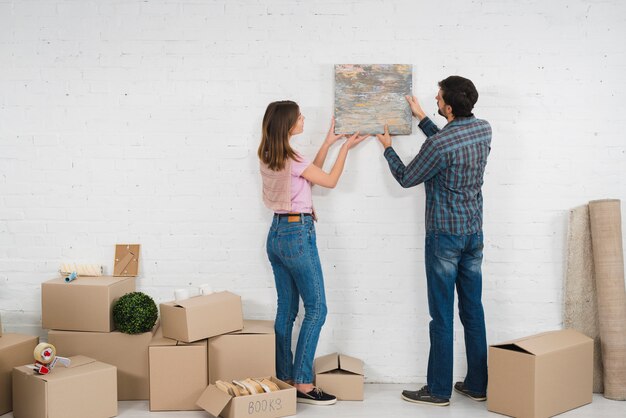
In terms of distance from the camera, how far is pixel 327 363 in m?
3.64

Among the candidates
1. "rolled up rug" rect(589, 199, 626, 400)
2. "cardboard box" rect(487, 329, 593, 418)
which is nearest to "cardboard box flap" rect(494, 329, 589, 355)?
"cardboard box" rect(487, 329, 593, 418)

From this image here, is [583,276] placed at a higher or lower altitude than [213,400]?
higher

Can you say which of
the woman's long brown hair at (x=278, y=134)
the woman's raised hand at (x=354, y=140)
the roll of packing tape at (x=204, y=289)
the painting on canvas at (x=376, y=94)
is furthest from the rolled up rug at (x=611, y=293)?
the roll of packing tape at (x=204, y=289)

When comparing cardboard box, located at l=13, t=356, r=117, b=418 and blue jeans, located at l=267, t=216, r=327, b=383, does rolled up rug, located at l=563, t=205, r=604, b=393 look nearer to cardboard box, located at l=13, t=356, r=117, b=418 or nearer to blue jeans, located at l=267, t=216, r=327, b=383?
blue jeans, located at l=267, t=216, r=327, b=383

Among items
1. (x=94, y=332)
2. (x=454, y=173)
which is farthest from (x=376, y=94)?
(x=94, y=332)

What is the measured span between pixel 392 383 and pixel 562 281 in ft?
3.80

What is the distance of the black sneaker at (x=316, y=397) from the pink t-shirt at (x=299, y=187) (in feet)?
3.23

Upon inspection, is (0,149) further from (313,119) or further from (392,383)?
(392,383)

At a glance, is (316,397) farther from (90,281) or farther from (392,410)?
(90,281)

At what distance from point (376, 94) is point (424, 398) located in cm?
170

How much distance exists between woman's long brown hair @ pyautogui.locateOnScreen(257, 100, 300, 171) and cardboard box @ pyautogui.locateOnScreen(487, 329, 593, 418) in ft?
4.77

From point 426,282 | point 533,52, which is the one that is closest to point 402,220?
point 426,282

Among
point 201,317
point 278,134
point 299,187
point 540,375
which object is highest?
point 278,134

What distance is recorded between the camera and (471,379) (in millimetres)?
3574
